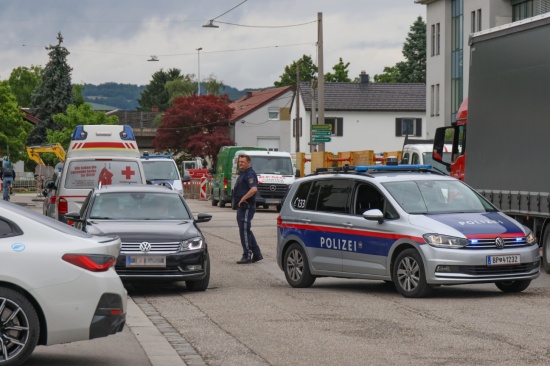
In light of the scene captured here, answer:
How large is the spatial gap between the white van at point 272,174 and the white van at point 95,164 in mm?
16067

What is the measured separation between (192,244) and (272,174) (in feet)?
91.9

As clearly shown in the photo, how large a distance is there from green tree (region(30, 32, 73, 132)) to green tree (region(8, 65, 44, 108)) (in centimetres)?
4587

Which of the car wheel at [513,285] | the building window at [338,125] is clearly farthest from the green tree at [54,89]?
the car wheel at [513,285]

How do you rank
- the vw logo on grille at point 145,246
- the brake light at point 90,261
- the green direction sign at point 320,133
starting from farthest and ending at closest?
the green direction sign at point 320,133, the vw logo on grille at point 145,246, the brake light at point 90,261

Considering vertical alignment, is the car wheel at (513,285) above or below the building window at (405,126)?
below

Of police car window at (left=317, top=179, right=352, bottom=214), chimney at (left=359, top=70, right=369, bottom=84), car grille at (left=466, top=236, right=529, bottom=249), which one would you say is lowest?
car grille at (left=466, top=236, right=529, bottom=249)

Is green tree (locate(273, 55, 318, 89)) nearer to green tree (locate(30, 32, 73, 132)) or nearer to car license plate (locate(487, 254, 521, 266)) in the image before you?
green tree (locate(30, 32, 73, 132))

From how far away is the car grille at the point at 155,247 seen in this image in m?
15.4

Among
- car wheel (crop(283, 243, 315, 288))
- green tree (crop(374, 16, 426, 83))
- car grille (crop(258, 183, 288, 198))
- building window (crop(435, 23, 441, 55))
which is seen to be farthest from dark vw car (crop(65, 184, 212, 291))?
green tree (crop(374, 16, 426, 83))

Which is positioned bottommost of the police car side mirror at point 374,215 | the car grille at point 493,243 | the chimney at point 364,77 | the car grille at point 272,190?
the car grille at point 272,190

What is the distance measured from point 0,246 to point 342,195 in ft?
25.7

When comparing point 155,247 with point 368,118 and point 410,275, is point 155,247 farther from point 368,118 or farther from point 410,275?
point 368,118

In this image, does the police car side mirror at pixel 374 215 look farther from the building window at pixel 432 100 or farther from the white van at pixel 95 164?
the building window at pixel 432 100

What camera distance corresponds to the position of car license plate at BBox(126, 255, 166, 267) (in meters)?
15.4
